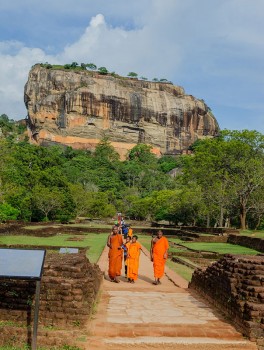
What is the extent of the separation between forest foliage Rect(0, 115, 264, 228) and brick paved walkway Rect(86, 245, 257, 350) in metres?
17.6

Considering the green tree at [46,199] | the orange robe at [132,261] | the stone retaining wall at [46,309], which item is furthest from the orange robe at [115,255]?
the green tree at [46,199]

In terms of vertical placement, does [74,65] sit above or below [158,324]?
above

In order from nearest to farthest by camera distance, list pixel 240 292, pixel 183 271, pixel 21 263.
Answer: pixel 21 263 < pixel 240 292 < pixel 183 271

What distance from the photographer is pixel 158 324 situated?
6164 mm

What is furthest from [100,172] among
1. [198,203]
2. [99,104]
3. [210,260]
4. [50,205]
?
[210,260]

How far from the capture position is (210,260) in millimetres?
16516

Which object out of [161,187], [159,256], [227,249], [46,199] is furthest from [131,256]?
[161,187]

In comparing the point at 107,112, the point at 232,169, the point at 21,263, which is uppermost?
the point at 107,112

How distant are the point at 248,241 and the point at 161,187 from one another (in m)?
46.4

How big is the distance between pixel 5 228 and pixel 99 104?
68.7m

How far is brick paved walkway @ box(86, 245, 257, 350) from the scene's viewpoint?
5484 mm

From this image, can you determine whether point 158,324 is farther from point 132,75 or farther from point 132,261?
point 132,75

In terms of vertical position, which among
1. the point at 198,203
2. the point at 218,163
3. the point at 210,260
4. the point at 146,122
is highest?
the point at 146,122

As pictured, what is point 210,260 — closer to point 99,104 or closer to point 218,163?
point 218,163
